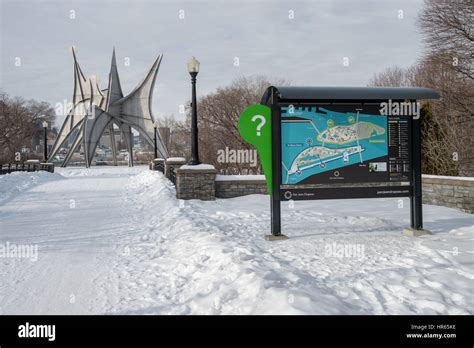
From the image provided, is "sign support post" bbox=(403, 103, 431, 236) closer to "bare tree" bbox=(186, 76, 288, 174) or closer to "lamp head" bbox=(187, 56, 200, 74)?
"lamp head" bbox=(187, 56, 200, 74)

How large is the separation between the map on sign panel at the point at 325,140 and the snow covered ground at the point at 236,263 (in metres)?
1.34

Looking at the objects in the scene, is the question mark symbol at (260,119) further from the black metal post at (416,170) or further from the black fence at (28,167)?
the black fence at (28,167)

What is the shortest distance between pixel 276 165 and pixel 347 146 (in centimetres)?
150

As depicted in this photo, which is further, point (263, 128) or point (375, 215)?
point (375, 215)

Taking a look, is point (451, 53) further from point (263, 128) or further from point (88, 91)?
point (88, 91)

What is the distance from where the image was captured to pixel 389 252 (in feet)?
20.2

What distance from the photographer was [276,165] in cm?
729

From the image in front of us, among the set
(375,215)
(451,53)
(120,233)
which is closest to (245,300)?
(120,233)

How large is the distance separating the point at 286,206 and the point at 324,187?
3.16 metres

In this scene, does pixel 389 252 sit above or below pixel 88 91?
below

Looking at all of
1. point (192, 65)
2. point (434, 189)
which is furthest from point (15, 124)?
point (434, 189)

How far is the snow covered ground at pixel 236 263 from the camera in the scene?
4.19 meters

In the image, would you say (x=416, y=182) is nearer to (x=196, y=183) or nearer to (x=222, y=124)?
(x=196, y=183)
